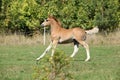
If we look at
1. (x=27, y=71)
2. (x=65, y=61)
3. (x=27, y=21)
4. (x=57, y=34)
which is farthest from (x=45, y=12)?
(x=65, y=61)

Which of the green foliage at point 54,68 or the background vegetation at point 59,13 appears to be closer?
the green foliage at point 54,68

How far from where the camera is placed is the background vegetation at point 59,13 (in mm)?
33250

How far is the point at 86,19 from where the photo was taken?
33.7 metres

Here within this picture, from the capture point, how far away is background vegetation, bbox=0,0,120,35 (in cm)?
3325

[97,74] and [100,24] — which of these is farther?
[100,24]

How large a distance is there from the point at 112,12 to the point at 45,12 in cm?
503

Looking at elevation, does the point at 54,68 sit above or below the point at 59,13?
above

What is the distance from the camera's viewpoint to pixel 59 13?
3366 cm

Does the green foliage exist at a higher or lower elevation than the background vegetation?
higher

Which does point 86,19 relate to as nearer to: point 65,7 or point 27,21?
point 65,7

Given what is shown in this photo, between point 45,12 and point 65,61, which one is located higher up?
point 65,61

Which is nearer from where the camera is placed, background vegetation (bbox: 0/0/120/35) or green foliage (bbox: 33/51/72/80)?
green foliage (bbox: 33/51/72/80)

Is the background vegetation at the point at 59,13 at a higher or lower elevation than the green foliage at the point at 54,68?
lower

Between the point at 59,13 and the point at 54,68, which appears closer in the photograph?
the point at 54,68
